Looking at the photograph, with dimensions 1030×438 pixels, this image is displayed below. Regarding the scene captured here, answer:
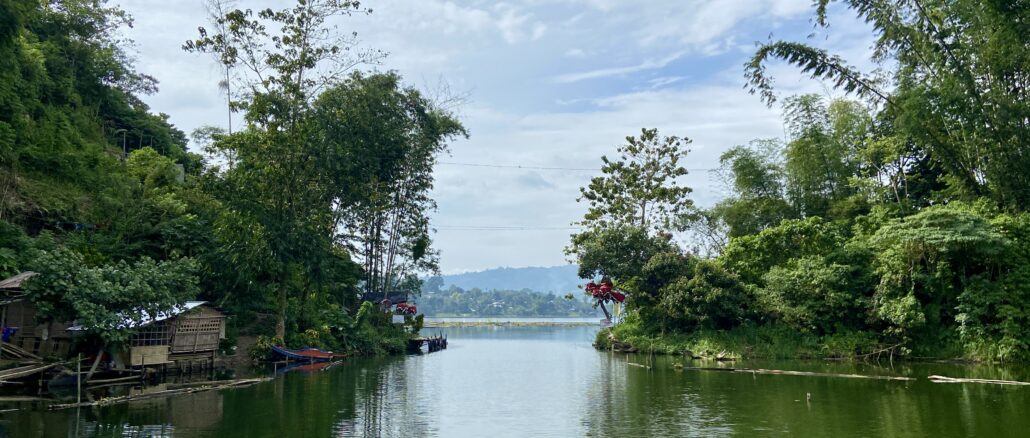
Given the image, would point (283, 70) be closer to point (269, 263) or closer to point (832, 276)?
point (269, 263)

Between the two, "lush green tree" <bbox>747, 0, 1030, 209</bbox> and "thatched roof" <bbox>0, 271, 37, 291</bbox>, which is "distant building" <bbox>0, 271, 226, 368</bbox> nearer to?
"thatched roof" <bbox>0, 271, 37, 291</bbox>

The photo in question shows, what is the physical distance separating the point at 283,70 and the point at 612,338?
23.9 m

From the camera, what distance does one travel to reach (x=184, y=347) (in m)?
23.7

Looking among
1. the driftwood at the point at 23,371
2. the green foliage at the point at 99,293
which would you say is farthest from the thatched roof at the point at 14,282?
the driftwood at the point at 23,371

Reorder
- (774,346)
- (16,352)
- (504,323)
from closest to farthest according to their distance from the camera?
(16,352) → (774,346) → (504,323)

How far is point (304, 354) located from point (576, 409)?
1606cm

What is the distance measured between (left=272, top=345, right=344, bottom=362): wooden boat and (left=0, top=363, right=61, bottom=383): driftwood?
10283 millimetres

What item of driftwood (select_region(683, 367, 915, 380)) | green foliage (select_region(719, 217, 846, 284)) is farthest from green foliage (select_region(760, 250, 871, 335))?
driftwood (select_region(683, 367, 915, 380))

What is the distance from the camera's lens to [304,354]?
28906mm

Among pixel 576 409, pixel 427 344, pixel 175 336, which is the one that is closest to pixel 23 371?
pixel 175 336

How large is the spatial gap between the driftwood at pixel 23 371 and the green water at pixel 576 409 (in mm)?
1402

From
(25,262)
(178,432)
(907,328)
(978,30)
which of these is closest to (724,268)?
(907,328)

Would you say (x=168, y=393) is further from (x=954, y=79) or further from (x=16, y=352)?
(x=954, y=79)

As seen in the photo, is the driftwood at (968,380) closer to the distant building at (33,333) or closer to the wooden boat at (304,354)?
the wooden boat at (304,354)
